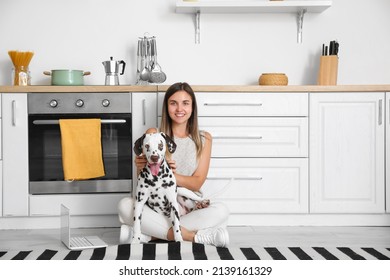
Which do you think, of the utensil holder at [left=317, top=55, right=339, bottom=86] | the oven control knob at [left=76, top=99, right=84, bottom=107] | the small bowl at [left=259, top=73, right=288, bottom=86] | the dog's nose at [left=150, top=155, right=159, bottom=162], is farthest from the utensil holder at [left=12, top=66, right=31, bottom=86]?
the utensil holder at [left=317, top=55, right=339, bottom=86]

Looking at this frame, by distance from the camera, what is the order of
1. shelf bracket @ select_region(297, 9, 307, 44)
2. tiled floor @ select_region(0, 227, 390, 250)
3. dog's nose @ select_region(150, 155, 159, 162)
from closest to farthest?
dog's nose @ select_region(150, 155, 159, 162) < tiled floor @ select_region(0, 227, 390, 250) < shelf bracket @ select_region(297, 9, 307, 44)

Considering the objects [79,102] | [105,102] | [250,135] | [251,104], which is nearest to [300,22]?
[251,104]

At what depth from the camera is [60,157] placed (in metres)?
3.76

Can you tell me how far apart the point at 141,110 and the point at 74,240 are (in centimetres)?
97

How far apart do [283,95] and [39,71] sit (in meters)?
1.76

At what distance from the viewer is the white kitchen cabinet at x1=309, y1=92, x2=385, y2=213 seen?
3814 millimetres

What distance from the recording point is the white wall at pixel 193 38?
4.32 metres

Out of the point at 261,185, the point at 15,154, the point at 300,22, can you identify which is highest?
the point at 300,22

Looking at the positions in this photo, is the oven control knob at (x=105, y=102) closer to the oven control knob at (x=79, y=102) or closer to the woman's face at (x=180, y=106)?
the oven control knob at (x=79, y=102)

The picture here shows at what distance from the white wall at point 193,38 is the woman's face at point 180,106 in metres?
0.93

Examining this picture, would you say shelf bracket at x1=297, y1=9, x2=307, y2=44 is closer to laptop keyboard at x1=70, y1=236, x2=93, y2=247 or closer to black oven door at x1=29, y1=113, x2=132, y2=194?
black oven door at x1=29, y1=113, x2=132, y2=194

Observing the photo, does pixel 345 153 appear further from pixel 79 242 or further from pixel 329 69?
pixel 79 242

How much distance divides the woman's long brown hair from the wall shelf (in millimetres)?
904

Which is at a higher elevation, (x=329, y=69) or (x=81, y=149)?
(x=329, y=69)
